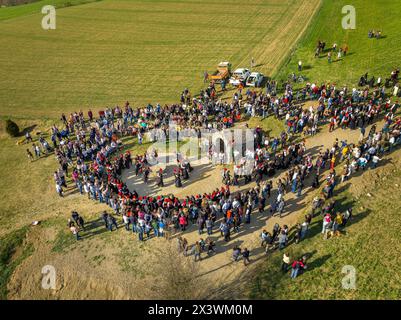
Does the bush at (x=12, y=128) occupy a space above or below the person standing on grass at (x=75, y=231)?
above

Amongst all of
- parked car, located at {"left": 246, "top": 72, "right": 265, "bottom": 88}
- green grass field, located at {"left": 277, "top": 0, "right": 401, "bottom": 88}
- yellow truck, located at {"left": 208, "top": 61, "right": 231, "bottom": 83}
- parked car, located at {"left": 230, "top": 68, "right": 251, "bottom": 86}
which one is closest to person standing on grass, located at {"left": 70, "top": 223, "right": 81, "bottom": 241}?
parked car, located at {"left": 230, "top": 68, "right": 251, "bottom": 86}

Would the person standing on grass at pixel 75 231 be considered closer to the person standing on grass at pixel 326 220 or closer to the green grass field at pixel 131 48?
the person standing on grass at pixel 326 220

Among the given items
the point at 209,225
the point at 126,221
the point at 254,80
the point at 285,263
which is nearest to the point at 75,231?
the point at 126,221

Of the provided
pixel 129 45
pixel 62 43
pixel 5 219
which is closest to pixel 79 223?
pixel 5 219

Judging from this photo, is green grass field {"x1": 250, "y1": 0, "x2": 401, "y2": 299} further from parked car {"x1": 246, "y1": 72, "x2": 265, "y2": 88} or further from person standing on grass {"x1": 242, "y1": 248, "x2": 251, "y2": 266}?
parked car {"x1": 246, "y1": 72, "x2": 265, "y2": 88}

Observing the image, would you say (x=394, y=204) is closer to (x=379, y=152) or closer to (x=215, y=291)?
(x=379, y=152)

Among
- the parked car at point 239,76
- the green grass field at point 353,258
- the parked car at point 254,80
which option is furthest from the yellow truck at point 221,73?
the green grass field at point 353,258
